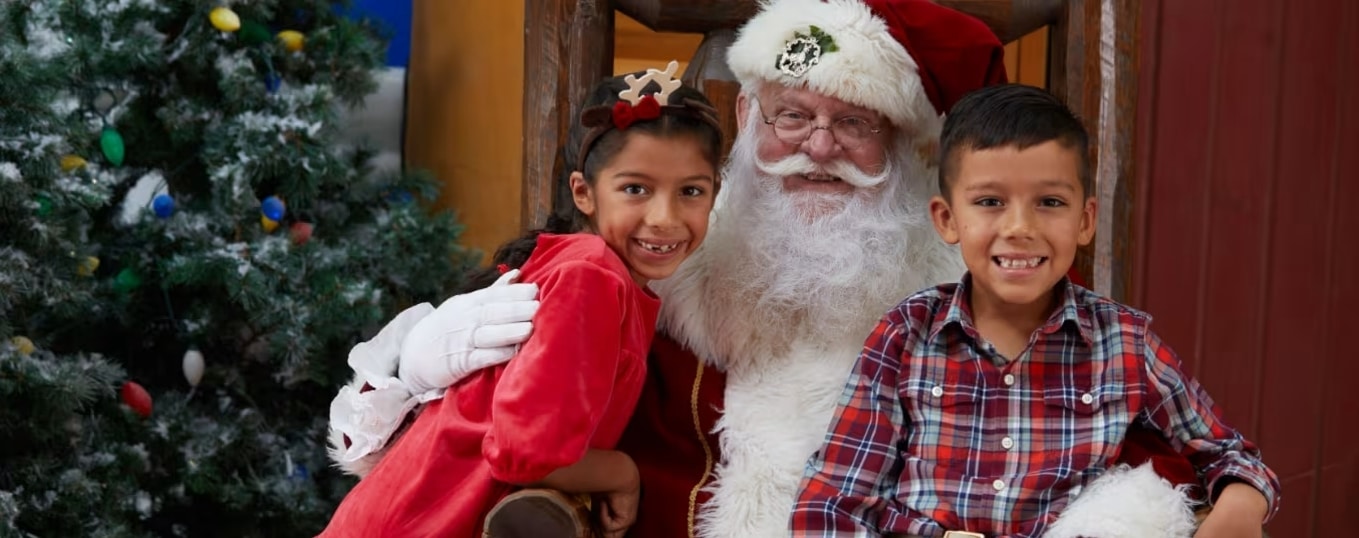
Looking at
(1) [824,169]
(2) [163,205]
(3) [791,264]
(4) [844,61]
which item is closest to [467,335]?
(3) [791,264]

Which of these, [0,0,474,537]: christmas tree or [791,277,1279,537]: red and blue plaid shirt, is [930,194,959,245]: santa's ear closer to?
[791,277,1279,537]: red and blue plaid shirt

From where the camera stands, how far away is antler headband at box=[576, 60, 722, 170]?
2.07 meters

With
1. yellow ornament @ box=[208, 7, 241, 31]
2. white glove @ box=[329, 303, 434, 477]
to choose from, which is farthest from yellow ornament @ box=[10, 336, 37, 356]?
white glove @ box=[329, 303, 434, 477]

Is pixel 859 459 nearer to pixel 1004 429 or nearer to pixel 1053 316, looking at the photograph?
pixel 1004 429

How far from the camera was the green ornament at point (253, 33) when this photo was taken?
3.51 metres

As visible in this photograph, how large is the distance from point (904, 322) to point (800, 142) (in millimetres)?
429

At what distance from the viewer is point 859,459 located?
195 centimetres

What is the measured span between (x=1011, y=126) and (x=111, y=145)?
2.34 metres

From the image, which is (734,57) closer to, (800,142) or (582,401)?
(800,142)

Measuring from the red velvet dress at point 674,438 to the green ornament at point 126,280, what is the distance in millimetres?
1698

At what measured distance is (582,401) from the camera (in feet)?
5.97

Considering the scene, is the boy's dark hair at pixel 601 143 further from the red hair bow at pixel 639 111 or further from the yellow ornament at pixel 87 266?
the yellow ornament at pixel 87 266

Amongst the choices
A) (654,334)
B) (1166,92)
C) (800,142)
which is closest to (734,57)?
(800,142)

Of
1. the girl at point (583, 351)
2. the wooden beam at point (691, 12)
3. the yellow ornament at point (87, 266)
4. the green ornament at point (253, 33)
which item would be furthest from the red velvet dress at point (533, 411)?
the green ornament at point (253, 33)
